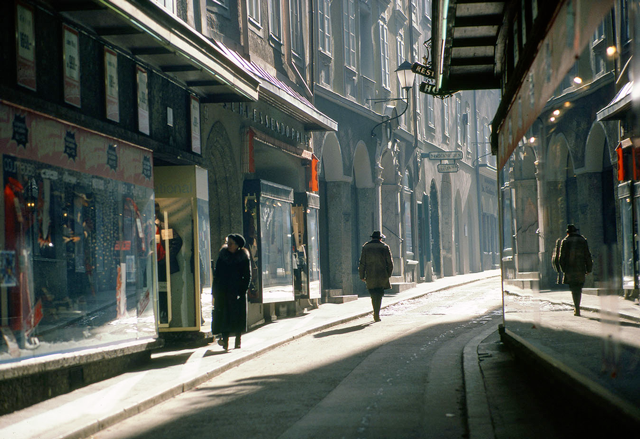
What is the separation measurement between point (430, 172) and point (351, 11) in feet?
35.6

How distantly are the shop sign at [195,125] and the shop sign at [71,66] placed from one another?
3849mm

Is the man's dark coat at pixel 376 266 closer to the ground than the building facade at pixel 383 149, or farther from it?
closer to the ground

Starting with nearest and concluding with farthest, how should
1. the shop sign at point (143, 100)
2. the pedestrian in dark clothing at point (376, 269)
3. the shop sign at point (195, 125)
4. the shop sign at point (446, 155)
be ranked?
the shop sign at point (143, 100)
the shop sign at point (195, 125)
the pedestrian in dark clothing at point (376, 269)
the shop sign at point (446, 155)

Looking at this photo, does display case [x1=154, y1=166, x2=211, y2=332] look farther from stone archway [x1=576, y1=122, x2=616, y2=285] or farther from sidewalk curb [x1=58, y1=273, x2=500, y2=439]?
stone archway [x1=576, y1=122, x2=616, y2=285]

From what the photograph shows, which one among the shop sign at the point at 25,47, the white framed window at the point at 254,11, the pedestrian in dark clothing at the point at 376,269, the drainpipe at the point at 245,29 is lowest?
the pedestrian in dark clothing at the point at 376,269

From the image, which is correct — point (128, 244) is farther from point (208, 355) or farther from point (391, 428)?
point (391, 428)

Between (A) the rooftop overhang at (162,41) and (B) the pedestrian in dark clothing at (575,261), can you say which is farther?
(A) the rooftop overhang at (162,41)

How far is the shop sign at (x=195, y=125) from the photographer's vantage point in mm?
12766

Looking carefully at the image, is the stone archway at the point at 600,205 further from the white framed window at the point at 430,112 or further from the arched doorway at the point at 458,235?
the arched doorway at the point at 458,235

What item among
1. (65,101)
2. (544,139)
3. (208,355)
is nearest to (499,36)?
(544,139)

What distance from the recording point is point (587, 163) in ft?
15.1

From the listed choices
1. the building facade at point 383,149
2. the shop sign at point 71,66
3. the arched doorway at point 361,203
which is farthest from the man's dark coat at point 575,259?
the arched doorway at point 361,203

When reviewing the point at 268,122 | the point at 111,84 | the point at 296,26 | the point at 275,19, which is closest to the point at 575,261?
the point at 111,84

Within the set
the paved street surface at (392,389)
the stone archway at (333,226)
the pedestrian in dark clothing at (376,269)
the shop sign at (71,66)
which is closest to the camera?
the paved street surface at (392,389)
